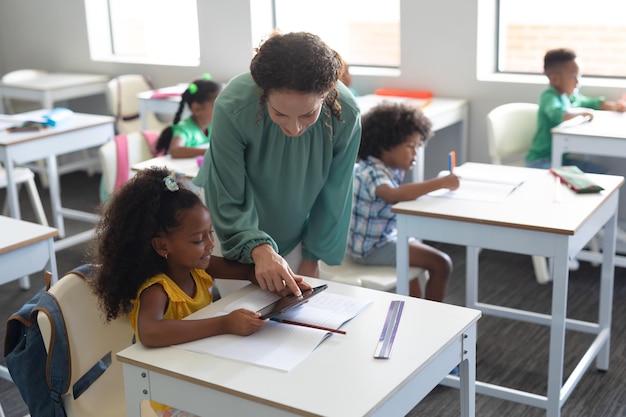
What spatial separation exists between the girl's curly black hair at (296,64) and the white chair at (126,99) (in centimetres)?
374

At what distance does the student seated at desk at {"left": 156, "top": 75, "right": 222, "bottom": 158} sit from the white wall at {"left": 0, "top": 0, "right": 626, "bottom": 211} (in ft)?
3.87

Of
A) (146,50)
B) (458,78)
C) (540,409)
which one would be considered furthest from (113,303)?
(146,50)

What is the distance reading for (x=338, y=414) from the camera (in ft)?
4.61

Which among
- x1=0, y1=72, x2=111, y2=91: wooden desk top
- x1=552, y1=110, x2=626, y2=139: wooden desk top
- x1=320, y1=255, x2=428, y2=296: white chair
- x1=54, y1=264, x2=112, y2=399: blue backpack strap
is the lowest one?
x1=320, y1=255, x2=428, y2=296: white chair

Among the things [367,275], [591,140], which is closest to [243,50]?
[591,140]

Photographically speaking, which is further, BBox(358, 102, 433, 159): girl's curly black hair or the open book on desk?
BBox(358, 102, 433, 159): girl's curly black hair

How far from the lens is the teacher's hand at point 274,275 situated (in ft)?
5.95

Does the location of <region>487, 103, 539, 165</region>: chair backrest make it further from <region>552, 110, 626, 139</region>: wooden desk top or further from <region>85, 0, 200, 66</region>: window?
<region>85, 0, 200, 66</region>: window

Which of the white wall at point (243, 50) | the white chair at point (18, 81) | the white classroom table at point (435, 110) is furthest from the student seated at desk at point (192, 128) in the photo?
the white chair at point (18, 81)

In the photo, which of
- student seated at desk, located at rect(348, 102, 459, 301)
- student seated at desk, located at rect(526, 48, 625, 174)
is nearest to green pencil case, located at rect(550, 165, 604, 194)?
student seated at desk, located at rect(348, 102, 459, 301)

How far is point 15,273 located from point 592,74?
311 cm

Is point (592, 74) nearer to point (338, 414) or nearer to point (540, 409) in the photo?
point (540, 409)

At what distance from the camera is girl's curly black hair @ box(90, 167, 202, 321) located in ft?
6.08

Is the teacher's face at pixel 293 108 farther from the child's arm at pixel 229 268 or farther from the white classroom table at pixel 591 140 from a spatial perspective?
the white classroom table at pixel 591 140
